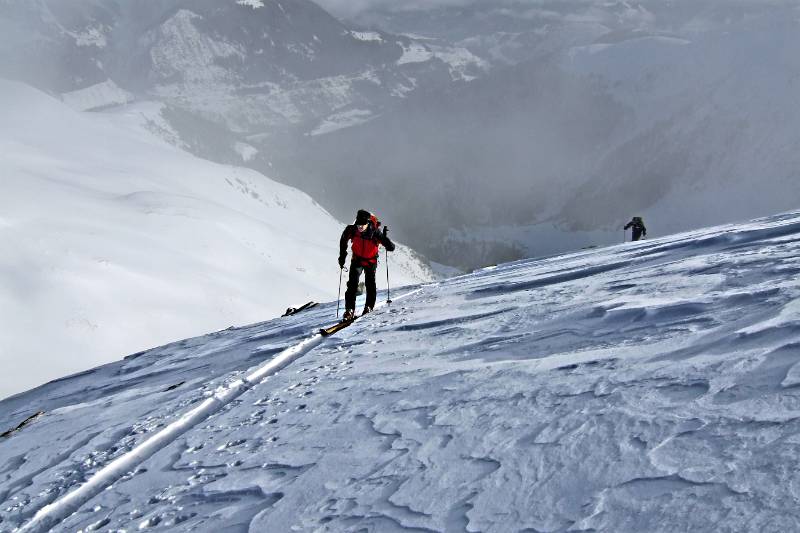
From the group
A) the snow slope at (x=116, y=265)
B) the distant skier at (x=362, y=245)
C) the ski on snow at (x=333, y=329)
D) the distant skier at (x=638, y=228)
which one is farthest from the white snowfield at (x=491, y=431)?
the snow slope at (x=116, y=265)

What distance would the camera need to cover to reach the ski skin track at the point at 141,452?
14.4 feet

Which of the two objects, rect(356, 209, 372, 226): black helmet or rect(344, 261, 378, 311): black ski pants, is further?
rect(344, 261, 378, 311): black ski pants

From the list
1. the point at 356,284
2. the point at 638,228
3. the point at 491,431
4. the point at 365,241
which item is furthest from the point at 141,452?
the point at 638,228

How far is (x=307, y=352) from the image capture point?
8391 mm

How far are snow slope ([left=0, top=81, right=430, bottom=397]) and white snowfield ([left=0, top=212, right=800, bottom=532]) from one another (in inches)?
897

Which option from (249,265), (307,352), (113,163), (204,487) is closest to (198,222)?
(249,265)

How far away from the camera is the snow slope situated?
29.9 meters

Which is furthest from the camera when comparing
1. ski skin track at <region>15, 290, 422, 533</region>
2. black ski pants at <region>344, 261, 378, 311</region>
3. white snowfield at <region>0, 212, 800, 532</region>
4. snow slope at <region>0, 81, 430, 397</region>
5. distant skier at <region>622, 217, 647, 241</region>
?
snow slope at <region>0, 81, 430, 397</region>

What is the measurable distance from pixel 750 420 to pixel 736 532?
3.20 feet

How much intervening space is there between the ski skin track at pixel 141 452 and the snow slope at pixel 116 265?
21.9 meters

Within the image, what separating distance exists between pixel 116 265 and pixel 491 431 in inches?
1459

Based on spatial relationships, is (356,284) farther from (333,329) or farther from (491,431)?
(491,431)

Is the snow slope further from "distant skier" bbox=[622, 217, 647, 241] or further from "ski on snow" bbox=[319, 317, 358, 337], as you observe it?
"distant skier" bbox=[622, 217, 647, 241]

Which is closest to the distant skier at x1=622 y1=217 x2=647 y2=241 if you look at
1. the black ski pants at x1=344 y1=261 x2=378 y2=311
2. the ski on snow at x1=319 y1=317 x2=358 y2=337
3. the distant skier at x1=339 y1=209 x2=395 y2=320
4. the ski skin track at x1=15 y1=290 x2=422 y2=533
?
the black ski pants at x1=344 y1=261 x2=378 y2=311
